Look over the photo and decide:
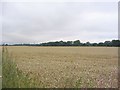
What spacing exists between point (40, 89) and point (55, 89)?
0.45 meters

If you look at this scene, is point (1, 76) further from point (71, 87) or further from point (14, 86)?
point (71, 87)

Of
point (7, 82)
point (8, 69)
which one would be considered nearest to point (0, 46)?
point (8, 69)

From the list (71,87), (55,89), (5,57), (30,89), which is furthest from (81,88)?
(5,57)

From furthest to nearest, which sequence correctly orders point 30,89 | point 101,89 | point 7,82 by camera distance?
point 101,89, point 7,82, point 30,89

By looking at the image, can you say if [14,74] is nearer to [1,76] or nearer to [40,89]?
[1,76]

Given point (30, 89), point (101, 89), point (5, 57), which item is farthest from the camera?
point (5, 57)

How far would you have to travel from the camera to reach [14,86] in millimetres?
6352

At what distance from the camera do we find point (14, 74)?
6.95 metres

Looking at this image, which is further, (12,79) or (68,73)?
(68,73)

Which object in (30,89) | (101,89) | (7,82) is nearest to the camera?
(30,89)

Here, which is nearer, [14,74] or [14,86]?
[14,86]

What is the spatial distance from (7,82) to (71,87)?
1452mm

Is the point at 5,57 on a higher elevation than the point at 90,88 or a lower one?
higher

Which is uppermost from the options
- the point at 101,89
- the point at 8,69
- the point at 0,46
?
the point at 0,46
